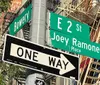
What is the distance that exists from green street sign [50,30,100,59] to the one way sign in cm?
73

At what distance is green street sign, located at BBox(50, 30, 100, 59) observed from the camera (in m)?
7.15

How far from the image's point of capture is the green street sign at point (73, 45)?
7148mm

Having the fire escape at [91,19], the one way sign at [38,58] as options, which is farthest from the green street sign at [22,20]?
the fire escape at [91,19]

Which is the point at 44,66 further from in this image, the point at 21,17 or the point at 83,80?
the point at 83,80

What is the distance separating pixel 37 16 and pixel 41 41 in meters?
0.48

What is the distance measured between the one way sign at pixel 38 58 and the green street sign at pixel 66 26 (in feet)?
3.02

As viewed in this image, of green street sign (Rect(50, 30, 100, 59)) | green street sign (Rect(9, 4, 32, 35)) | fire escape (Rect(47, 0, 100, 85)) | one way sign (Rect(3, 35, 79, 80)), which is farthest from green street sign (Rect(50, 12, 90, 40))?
fire escape (Rect(47, 0, 100, 85))

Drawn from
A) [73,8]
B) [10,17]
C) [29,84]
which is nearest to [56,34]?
[29,84]

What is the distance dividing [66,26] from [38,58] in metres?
1.61

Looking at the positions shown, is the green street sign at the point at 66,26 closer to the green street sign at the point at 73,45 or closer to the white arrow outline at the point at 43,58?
the green street sign at the point at 73,45

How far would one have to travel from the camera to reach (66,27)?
738 cm

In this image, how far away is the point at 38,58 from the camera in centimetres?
604

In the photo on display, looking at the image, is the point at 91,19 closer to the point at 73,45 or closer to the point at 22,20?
the point at 73,45

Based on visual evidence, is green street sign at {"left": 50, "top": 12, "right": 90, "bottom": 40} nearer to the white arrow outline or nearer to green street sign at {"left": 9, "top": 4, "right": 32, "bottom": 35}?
green street sign at {"left": 9, "top": 4, "right": 32, "bottom": 35}
